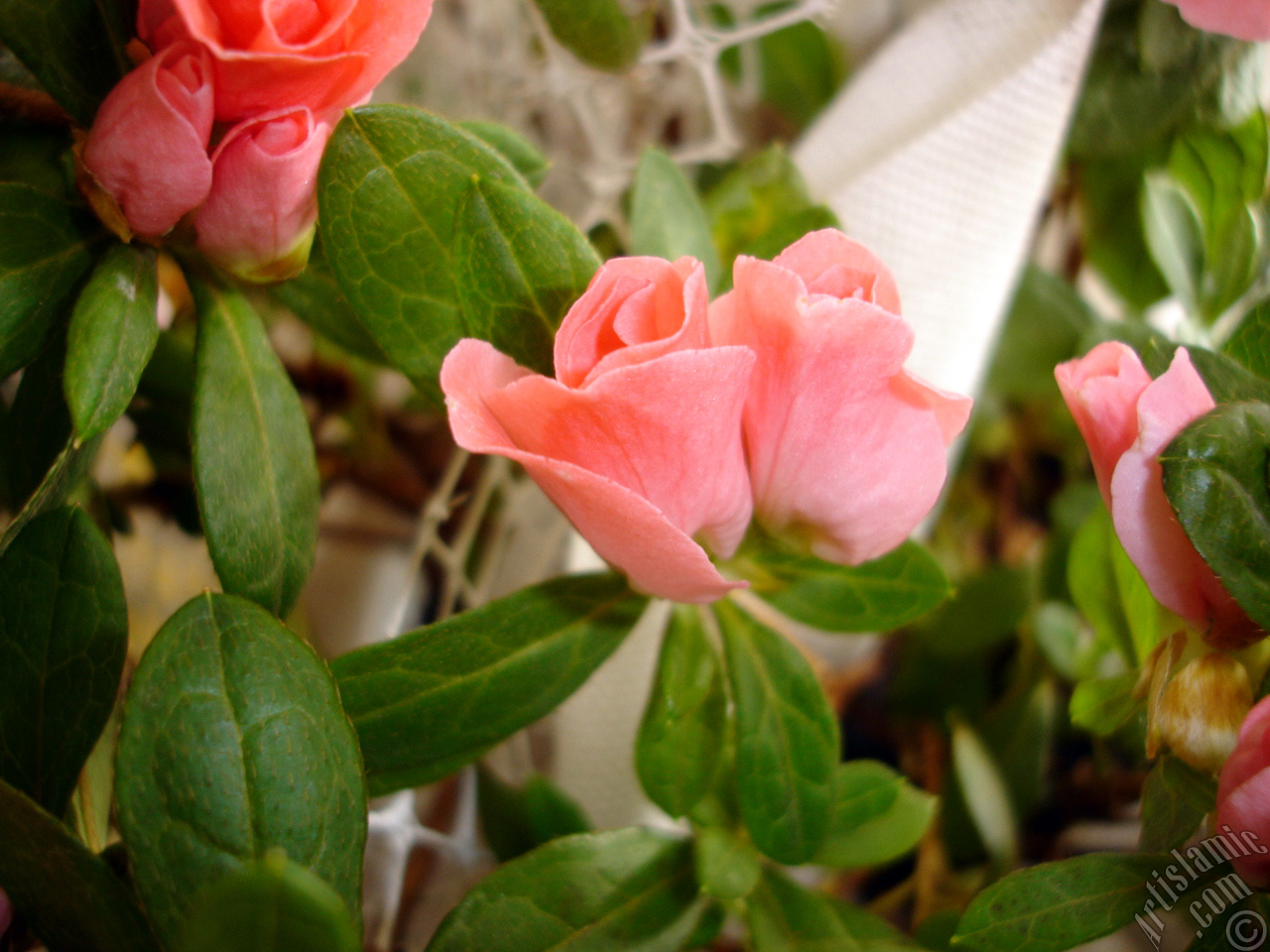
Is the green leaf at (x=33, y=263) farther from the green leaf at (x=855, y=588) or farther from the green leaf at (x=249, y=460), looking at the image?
the green leaf at (x=855, y=588)

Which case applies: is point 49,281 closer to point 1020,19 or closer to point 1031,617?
point 1020,19

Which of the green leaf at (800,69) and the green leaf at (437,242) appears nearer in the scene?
the green leaf at (437,242)

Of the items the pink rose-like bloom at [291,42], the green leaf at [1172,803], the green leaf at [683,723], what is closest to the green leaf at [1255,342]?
the green leaf at [1172,803]

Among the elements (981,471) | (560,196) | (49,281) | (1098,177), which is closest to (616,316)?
(49,281)

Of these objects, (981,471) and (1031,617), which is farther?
(981,471)

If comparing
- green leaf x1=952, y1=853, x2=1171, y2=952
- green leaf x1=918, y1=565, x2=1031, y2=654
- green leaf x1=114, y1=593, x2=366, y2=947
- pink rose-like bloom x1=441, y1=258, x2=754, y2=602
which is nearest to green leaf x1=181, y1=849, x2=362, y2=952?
green leaf x1=114, y1=593, x2=366, y2=947

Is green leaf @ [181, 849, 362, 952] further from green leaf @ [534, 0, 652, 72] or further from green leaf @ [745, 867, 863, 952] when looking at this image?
green leaf @ [534, 0, 652, 72]

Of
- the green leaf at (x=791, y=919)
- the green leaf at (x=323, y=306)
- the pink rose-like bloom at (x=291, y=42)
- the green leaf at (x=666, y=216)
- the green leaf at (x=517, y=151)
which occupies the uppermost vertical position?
the pink rose-like bloom at (x=291, y=42)
